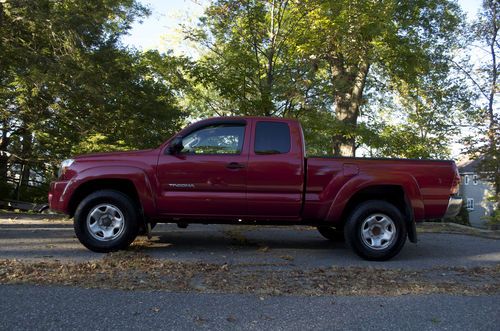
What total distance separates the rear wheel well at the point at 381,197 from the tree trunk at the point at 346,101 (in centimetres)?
643

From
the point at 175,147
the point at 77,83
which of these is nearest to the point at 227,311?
the point at 175,147

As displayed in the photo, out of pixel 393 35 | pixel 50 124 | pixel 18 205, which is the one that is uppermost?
pixel 393 35

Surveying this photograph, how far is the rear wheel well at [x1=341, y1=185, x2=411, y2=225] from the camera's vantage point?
7027mm

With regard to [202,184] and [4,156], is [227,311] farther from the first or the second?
[4,156]

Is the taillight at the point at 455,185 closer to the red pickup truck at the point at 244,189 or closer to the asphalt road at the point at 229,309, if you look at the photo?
the red pickup truck at the point at 244,189

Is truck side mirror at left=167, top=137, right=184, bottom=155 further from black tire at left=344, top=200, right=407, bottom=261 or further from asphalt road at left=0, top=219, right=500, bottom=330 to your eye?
black tire at left=344, top=200, right=407, bottom=261

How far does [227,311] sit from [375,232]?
3.37 meters

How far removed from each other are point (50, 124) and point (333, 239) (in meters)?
10.6

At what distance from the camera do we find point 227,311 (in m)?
4.27

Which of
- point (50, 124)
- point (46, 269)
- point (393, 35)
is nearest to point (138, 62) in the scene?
point (50, 124)

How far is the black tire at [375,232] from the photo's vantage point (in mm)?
6844

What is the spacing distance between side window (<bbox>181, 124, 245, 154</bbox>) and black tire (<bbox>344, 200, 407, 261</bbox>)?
196 centimetres

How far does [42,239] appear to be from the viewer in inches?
314

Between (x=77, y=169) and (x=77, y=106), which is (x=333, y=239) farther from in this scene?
(x=77, y=106)
